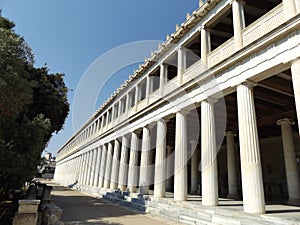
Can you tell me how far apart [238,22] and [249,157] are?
5593 mm

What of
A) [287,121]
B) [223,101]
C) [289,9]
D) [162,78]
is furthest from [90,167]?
[289,9]

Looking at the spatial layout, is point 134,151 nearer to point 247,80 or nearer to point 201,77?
point 201,77

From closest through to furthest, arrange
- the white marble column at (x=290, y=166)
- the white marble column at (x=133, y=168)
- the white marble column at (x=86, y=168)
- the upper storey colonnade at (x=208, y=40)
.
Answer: the upper storey colonnade at (x=208, y=40)
the white marble column at (x=290, y=166)
the white marble column at (x=133, y=168)
the white marble column at (x=86, y=168)

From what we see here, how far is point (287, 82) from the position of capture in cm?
979

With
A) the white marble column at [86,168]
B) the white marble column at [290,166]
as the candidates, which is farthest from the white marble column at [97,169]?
the white marble column at [290,166]

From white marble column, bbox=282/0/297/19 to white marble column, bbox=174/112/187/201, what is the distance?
21.0 ft

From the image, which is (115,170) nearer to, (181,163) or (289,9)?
(181,163)

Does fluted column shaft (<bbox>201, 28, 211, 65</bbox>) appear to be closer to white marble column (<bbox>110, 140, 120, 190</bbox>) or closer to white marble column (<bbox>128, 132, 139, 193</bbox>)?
white marble column (<bbox>128, 132, 139, 193</bbox>)

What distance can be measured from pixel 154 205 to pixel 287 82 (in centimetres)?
867

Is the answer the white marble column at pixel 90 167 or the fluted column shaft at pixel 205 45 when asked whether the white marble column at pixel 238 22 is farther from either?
the white marble column at pixel 90 167

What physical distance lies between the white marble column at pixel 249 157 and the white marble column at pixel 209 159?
168cm

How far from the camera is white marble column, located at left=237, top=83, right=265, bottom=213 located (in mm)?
7238

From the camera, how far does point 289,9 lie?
736cm

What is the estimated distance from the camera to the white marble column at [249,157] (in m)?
7.24
